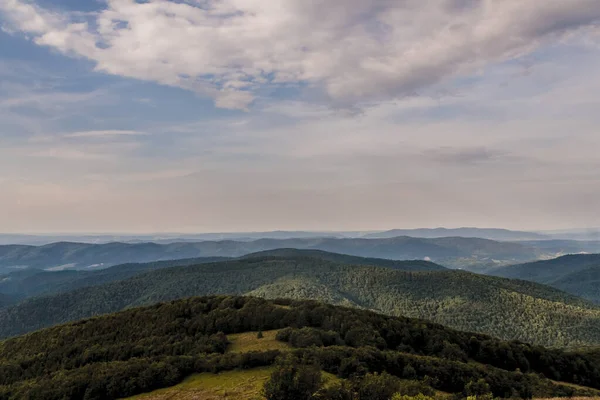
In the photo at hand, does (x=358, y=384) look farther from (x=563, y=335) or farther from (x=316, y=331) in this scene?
(x=563, y=335)

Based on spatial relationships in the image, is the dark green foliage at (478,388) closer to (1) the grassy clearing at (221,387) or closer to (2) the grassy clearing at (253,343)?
(1) the grassy clearing at (221,387)

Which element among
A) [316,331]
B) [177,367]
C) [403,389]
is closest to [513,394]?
[403,389]

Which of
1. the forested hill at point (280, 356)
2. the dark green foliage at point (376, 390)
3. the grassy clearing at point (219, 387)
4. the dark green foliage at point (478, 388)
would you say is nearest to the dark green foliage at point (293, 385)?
the forested hill at point (280, 356)

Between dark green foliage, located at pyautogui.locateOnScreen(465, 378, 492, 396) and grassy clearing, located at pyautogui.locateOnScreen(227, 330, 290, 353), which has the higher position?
dark green foliage, located at pyautogui.locateOnScreen(465, 378, 492, 396)

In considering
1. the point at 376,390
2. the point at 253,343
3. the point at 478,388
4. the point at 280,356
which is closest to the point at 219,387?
the point at 280,356

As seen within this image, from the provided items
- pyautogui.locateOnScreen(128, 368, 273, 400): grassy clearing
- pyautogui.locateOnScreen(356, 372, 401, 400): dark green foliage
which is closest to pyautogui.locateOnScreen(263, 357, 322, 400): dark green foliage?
pyautogui.locateOnScreen(356, 372, 401, 400): dark green foliage

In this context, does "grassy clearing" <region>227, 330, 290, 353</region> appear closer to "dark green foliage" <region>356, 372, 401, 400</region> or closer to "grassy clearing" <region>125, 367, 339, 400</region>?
"grassy clearing" <region>125, 367, 339, 400</region>

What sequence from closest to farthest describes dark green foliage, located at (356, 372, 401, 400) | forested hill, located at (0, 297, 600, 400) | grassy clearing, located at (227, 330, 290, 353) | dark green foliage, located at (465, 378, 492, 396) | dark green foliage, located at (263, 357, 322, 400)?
dark green foliage, located at (356, 372, 401, 400), dark green foliage, located at (263, 357, 322, 400), dark green foliage, located at (465, 378, 492, 396), forested hill, located at (0, 297, 600, 400), grassy clearing, located at (227, 330, 290, 353)

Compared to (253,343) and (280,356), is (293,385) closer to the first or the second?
(280,356)
